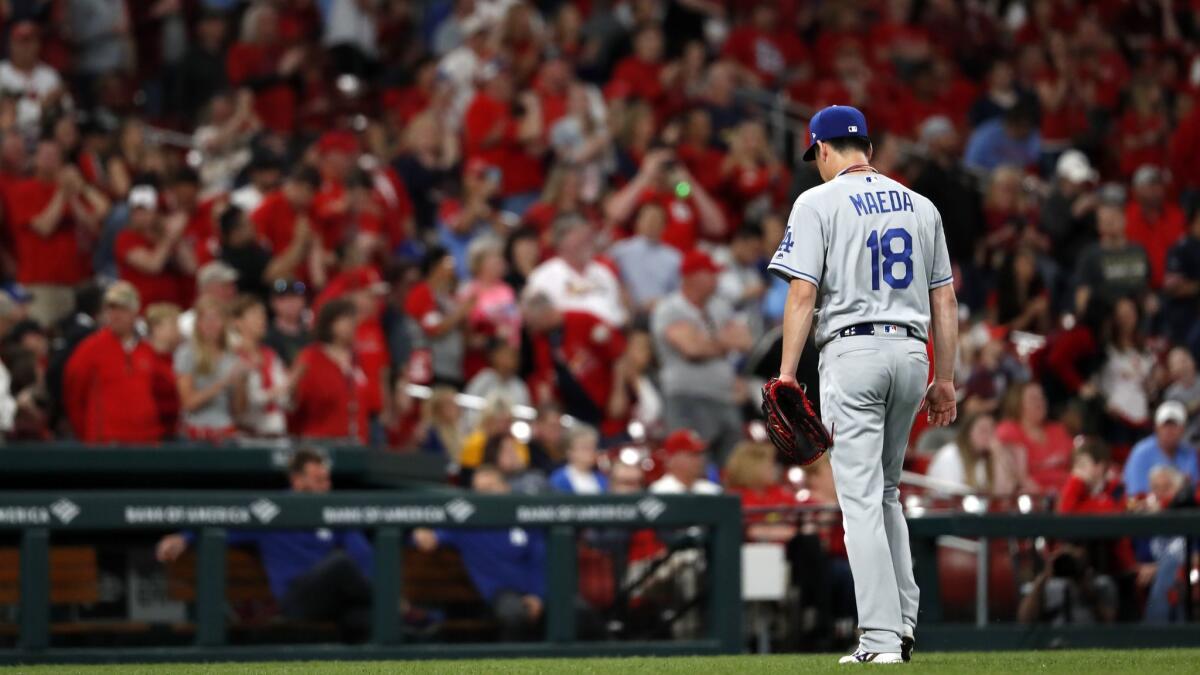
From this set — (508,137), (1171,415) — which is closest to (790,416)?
(1171,415)

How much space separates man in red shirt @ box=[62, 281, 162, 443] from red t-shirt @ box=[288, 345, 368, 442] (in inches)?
40.0

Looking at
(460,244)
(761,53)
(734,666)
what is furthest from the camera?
(761,53)

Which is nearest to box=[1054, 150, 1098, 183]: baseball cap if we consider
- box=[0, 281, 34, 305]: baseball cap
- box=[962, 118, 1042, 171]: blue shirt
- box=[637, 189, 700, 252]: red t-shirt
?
box=[962, 118, 1042, 171]: blue shirt

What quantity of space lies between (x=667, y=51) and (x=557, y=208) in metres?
4.22

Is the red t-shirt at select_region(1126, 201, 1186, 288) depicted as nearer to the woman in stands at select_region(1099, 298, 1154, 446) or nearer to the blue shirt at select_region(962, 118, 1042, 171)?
the blue shirt at select_region(962, 118, 1042, 171)

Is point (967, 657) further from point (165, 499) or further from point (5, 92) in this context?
point (5, 92)

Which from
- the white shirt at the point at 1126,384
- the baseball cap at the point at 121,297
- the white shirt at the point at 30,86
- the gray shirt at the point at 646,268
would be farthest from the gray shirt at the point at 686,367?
the white shirt at the point at 30,86

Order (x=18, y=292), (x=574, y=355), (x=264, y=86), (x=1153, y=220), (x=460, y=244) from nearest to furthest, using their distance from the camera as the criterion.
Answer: (x=18, y=292) → (x=574, y=355) → (x=460, y=244) → (x=1153, y=220) → (x=264, y=86)

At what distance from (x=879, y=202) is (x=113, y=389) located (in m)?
6.58

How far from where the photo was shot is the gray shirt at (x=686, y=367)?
15078 millimetres

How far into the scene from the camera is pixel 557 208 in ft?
56.1

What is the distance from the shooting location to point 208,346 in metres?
13.0

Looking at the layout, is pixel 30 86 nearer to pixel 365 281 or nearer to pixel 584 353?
pixel 365 281

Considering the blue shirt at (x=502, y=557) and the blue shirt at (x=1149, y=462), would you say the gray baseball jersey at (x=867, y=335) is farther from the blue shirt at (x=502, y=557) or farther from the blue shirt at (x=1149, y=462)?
the blue shirt at (x=1149, y=462)
